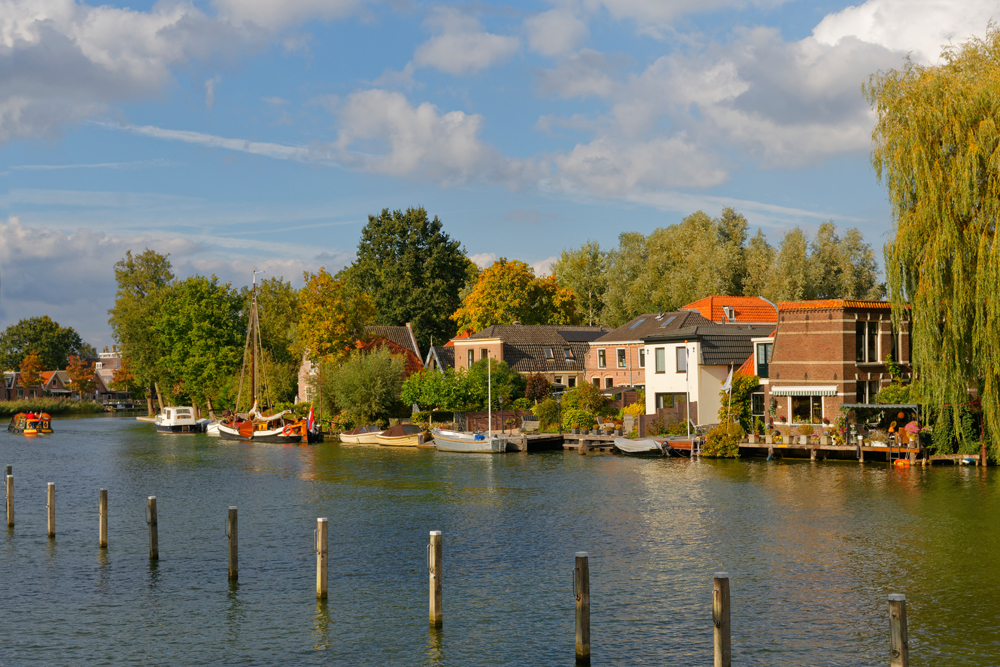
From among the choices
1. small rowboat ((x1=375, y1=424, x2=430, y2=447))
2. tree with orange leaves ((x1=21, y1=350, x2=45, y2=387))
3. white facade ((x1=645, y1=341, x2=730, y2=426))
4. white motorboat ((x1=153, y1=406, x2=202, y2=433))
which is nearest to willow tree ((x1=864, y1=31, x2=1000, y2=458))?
white facade ((x1=645, y1=341, x2=730, y2=426))

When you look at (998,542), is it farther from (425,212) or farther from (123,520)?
(425,212)

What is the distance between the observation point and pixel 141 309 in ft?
400

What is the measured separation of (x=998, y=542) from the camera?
3078 centimetres

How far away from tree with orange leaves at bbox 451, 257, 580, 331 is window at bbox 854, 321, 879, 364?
50613 mm

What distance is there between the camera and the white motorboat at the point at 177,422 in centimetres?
10369

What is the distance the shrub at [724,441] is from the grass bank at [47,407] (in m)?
117

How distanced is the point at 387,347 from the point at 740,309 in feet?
117

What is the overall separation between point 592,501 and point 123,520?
19.3 meters

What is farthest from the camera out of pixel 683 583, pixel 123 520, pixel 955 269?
pixel 955 269

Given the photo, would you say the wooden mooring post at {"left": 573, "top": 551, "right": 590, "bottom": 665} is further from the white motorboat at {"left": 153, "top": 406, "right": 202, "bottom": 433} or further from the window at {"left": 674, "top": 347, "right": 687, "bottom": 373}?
Answer: the white motorboat at {"left": 153, "top": 406, "right": 202, "bottom": 433}

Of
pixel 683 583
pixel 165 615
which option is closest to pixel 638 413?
pixel 683 583

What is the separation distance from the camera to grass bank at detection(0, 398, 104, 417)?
143875 millimetres

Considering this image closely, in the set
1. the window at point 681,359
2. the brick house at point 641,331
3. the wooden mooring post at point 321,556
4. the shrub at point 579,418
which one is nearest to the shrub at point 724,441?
the window at point 681,359

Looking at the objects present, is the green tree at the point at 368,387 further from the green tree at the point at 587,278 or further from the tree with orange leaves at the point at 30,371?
the tree with orange leaves at the point at 30,371
